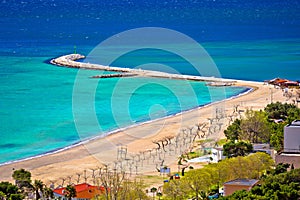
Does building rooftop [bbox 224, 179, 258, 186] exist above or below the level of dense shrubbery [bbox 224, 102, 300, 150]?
below

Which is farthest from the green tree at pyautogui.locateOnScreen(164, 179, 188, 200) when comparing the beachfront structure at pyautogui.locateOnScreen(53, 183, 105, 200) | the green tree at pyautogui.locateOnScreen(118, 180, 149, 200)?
the beachfront structure at pyautogui.locateOnScreen(53, 183, 105, 200)

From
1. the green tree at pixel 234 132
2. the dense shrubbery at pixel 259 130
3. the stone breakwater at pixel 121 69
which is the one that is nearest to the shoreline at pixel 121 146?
the green tree at pixel 234 132

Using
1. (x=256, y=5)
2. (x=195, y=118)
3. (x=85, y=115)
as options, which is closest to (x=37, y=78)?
(x=85, y=115)

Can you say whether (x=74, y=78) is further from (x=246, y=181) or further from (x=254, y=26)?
(x=254, y=26)

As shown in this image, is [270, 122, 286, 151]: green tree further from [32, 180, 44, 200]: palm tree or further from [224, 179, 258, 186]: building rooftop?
[32, 180, 44, 200]: palm tree

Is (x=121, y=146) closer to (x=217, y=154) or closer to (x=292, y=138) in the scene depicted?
(x=217, y=154)

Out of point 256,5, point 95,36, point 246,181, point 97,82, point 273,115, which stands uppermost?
point 256,5

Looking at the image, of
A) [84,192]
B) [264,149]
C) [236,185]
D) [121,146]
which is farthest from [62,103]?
[236,185]
